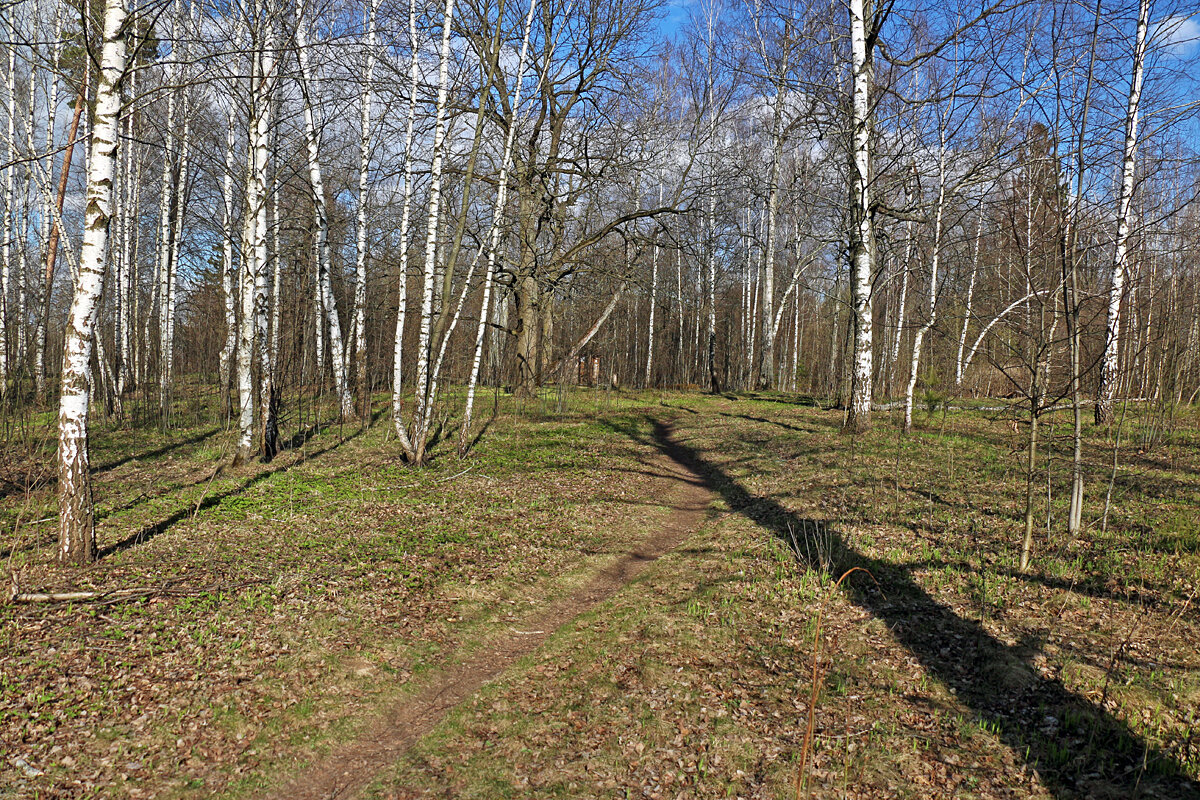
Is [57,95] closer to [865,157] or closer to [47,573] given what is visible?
[47,573]

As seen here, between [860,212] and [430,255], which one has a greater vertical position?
[860,212]

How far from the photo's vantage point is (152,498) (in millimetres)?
8312

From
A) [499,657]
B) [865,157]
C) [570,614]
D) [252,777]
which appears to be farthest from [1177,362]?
[252,777]

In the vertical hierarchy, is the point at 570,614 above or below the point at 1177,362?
below

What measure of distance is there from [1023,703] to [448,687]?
13.1 ft

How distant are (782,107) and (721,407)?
11146 millimetres

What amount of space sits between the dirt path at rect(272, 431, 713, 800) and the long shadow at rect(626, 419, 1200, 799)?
2.18m

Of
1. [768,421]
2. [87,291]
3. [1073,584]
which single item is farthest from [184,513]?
[768,421]

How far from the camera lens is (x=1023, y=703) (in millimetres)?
4242

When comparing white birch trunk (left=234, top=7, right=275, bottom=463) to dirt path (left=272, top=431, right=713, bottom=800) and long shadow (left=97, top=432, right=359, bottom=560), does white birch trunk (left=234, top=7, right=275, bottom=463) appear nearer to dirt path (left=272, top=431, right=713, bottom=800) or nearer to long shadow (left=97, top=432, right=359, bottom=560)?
long shadow (left=97, top=432, right=359, bottom=560)

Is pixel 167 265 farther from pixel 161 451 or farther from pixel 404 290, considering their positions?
pixel 404 290

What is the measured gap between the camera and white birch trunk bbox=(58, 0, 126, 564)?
18.2ft

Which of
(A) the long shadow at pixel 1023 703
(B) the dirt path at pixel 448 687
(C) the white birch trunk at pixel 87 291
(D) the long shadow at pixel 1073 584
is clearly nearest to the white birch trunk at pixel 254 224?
(C) the white birch trunk at pixel 87 291

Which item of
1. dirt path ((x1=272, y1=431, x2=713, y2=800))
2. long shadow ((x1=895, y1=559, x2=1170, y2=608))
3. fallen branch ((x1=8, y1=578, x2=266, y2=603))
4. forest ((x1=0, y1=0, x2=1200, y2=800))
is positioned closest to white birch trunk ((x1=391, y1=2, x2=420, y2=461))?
forest ((x1=0, y1=0, x2=1200, y2=800))
